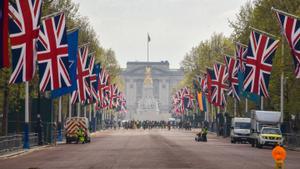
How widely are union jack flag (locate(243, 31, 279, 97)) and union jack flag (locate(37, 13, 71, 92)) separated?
15.6 metres

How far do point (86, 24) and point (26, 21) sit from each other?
58690 mm

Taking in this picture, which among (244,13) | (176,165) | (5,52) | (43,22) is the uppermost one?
(244,13)

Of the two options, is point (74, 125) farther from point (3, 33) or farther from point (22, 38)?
point (3, 33)

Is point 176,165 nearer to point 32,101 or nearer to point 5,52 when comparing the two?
point 5,52

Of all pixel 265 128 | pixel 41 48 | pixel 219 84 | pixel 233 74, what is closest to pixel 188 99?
pixel 219 84

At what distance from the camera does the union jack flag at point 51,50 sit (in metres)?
54.7

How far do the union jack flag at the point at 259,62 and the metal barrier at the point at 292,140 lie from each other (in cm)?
578

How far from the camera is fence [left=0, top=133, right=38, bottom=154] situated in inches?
2033

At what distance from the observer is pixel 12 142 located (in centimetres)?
5550

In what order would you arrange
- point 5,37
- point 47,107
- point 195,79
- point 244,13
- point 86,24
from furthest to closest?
point 195,79, point 86,24, point 244,13, point 47,107, point 5,37

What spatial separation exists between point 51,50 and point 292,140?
977 inches

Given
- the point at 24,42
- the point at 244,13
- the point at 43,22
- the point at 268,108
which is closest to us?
the point at 24,42

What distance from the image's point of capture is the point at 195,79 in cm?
14012

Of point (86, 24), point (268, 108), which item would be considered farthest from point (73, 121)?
point (86, 24)
